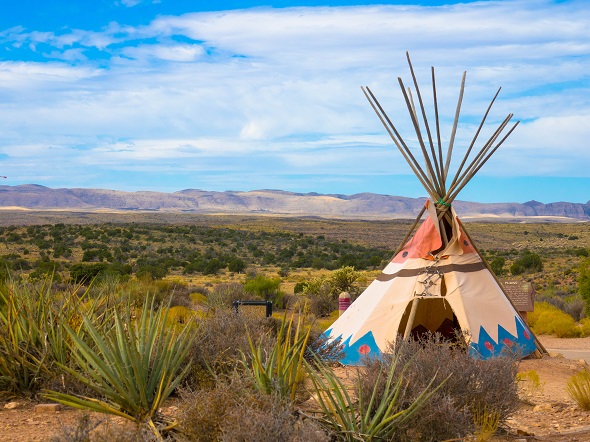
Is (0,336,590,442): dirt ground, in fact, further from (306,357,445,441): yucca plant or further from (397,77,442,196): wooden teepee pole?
(397,77,442,196): wooden teepee pole

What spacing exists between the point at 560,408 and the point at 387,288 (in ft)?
11.9

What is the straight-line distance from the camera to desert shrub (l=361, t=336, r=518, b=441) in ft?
18.6

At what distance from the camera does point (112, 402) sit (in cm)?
637

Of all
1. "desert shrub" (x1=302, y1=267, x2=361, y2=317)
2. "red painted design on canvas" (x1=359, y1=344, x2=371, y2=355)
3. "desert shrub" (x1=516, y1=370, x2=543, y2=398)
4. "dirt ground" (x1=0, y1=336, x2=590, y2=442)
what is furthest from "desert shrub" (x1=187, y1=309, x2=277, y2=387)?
"desert shrub" (x1=302, y1=267, x2=361, y2=317)

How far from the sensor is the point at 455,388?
656 centimetres

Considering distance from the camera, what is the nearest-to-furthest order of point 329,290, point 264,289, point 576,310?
point 576,310, point 329,290, point 264,289

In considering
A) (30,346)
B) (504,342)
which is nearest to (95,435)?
(30,346)

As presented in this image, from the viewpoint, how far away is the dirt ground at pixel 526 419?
6.25 metres

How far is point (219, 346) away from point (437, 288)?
434cm

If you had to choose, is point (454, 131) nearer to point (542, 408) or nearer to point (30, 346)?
point (542, 408)

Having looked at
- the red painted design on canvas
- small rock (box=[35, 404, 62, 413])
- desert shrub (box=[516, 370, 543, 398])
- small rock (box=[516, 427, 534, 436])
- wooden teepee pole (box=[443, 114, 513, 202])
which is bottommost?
desert shrub (box=[516, 370, 543, 398])

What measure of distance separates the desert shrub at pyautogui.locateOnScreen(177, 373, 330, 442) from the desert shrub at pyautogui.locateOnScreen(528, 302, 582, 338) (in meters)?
13.8

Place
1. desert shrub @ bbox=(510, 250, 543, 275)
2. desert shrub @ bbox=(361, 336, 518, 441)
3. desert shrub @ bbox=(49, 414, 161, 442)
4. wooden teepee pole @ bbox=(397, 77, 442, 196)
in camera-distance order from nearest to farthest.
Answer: desert shrub @ bbox=(49, 414, 161, 442) → desert shrub @ bbox=(361, 336, 518, 441) → wooden teepee pole @ bbox=(397, 77, 442, 196) → desert shrub @ bbox=(510, 250, 543, 275)

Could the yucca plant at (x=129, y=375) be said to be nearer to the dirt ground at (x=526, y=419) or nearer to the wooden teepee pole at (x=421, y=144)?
the dirt ground at (x=526, y=419)
